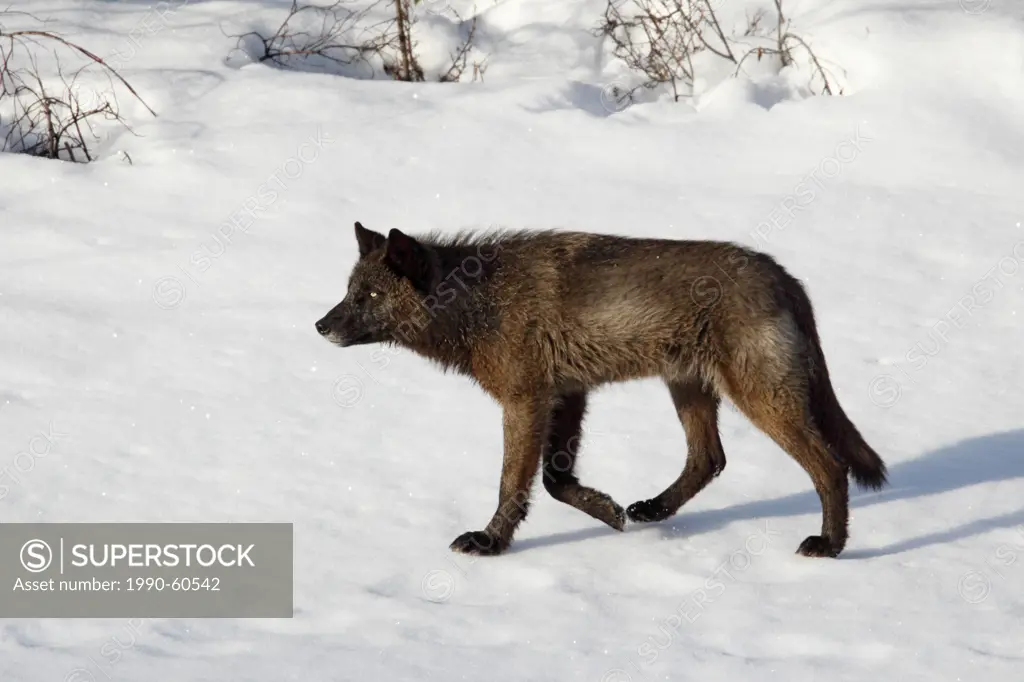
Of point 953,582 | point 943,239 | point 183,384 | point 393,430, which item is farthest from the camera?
point 943,239

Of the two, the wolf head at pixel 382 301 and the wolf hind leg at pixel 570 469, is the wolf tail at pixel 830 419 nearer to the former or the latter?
the wolf hind leg at pixel 570 469

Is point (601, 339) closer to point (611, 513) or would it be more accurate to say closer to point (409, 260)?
point (611, 513)

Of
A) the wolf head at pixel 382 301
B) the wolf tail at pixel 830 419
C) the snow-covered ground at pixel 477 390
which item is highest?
the wolf head at pixel 382 301

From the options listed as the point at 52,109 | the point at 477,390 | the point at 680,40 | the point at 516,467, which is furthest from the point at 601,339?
the point at 52,109

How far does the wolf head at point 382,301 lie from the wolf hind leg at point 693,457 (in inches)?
57.0

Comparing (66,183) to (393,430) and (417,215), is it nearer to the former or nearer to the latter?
(417,215)

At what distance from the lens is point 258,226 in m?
11.0

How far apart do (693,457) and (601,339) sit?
3.23 feet

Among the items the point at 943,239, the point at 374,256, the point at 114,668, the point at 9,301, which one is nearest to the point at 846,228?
the point at 943,239

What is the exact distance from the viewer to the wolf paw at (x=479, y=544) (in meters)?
6.21

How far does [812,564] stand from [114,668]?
3205 millimetres

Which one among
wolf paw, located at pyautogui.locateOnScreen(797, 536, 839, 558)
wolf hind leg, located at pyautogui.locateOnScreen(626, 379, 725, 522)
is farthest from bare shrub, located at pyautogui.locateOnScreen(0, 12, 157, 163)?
wolf paw, located at pyautogui.locateOnScreen(797, 536, 839, 558)

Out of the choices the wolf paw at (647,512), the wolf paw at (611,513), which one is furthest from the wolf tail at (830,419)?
the wolf paw at (611,513)

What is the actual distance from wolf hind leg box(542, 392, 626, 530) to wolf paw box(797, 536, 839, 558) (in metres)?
0.97
